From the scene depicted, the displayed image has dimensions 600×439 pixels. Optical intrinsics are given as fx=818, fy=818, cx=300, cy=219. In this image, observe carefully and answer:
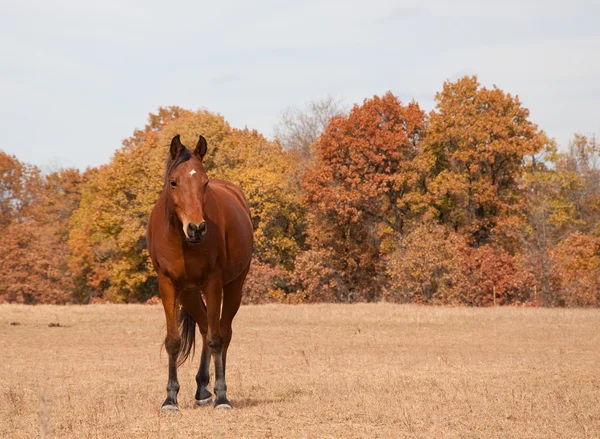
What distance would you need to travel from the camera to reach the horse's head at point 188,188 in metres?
8.98

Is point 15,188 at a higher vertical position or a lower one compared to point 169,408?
higher

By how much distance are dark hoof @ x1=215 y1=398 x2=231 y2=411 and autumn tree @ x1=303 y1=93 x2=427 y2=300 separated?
123 ft

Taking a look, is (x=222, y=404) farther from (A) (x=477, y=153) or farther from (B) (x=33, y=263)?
(B) (x=33, y=263)

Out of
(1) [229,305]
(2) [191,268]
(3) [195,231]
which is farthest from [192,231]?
(1) [229,305]

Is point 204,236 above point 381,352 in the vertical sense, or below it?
above

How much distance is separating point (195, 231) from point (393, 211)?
136 ft

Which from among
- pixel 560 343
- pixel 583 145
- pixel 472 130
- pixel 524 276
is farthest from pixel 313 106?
pixel 560 343

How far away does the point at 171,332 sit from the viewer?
10.2m

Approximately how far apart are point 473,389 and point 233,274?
12.7 ft

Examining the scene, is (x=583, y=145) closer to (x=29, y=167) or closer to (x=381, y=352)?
(x=29, y=167)

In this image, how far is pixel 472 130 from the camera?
4619cm

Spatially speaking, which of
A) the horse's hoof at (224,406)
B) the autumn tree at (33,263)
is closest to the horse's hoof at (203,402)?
the horse's hoof at (224,406)

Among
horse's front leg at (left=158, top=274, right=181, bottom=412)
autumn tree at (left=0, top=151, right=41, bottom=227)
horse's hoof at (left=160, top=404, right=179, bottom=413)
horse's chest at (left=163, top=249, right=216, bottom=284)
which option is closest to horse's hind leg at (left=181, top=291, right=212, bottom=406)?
horse's front leg at (left=158, top=274, right=181, bottom=412)

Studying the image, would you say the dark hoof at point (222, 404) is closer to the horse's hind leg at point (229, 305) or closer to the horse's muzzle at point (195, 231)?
the horse's hind leg at point (229, 305)
